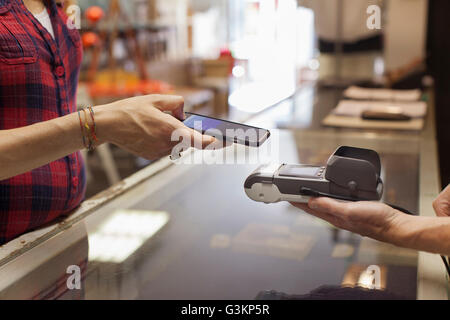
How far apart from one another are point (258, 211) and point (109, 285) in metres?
0.45

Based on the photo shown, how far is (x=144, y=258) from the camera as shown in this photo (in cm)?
88

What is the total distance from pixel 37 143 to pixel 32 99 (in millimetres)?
188

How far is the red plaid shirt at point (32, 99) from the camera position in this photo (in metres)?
0.94

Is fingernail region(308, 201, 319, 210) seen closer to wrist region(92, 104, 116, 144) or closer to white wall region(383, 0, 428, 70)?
wrist region(92, 104, 116, 144)

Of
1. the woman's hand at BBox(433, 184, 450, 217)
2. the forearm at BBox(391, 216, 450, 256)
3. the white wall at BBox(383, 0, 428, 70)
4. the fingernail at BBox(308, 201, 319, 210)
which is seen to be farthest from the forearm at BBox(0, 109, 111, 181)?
the white wall at BBox(383, 0, 428, 70)

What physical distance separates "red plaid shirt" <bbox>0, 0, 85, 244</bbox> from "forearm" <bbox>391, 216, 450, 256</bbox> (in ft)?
2.09

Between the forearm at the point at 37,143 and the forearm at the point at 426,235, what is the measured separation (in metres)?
0.50

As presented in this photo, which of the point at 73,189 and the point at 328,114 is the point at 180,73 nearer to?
the point at 328,114

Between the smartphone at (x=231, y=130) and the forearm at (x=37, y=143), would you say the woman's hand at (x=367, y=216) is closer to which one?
the smartphone at (x=231, y=130)

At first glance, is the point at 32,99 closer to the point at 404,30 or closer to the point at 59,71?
the point at 59,71

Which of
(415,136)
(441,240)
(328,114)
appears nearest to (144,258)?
(441,240)

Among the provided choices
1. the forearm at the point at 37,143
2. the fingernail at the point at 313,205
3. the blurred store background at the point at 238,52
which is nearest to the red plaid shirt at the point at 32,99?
the forearm at the point at 37,143

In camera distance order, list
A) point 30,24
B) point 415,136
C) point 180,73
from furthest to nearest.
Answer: point 180,73 → point 415,136 → point 30,24
